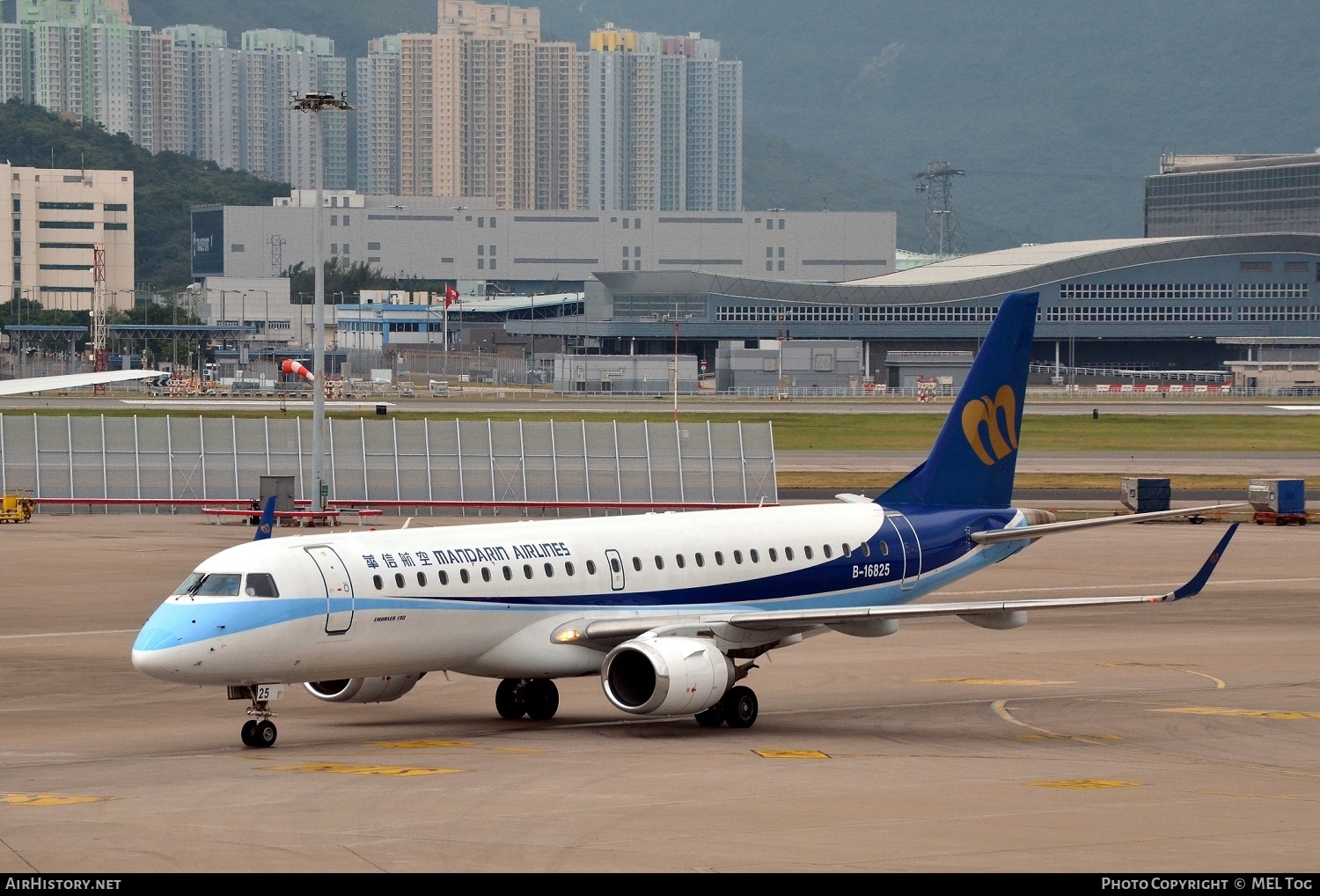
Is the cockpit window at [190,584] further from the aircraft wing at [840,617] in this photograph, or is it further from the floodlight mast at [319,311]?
the floodlight mast at [319,311]

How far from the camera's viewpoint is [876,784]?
2578 cm

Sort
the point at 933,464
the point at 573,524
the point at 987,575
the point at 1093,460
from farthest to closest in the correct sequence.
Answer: the point at 1093,460 → the point at 987,575 → the point at 933,464 → the point at 573,524

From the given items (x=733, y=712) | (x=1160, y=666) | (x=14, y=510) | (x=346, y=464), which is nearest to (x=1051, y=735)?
(x=733, y=712)

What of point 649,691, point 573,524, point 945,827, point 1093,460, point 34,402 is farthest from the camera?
point 34,402

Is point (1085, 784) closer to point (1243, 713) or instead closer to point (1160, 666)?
point (1243, 713)

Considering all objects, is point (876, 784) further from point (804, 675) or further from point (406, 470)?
point (406, 470)

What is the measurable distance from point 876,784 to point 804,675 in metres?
13.8

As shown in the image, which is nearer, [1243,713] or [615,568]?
[615,568]

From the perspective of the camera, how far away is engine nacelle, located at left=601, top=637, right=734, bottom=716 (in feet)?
97.9

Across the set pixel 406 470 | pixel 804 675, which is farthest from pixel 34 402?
pixel 804 675

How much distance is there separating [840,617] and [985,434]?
9.38 meters

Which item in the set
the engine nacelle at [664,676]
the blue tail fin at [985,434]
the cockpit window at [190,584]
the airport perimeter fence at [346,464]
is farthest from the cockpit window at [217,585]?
the airport perimeter fence at [346,464]

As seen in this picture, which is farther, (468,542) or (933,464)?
(933,464)

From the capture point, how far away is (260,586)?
28.6 m
